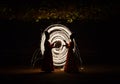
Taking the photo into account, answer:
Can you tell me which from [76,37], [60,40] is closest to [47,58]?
[60,40]

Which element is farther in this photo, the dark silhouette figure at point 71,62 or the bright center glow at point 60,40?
the bright center glow at point 60,40

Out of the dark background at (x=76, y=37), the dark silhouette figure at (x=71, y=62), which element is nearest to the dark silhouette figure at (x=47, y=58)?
the dark silhouette figure at (x=71, y=62)

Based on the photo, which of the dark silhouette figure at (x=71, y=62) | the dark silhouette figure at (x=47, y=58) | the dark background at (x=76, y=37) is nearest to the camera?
the dark silhouette figure at (x=71, y=62)

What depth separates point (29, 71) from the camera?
2212 centimetres

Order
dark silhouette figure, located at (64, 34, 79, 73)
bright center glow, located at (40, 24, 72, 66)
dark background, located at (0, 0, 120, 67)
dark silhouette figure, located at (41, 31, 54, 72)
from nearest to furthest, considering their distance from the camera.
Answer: dark silhouette figure, located at (64, 34, 79, 73) → dark silhouette figure, located at (41, 31, 54, 72) → bright center glow, located at (40, 24, 72, 66) → dark background, located at (0, 0, 120, 67)

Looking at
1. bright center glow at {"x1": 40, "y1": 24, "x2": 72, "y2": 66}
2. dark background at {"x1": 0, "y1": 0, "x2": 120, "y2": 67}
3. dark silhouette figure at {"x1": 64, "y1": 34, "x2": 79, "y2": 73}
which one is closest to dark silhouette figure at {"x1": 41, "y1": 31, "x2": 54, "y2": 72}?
dark silhouette figure at {"x1": 64, "y1": 34, "x2": 79, "y2": 73}

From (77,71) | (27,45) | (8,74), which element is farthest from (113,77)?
(27,45)

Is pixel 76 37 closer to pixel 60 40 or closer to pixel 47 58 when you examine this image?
pixel 60 40

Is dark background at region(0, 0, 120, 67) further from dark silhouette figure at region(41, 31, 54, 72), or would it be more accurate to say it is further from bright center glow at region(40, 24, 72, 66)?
dark silhouette figure at region(41, 31, 54, 72)

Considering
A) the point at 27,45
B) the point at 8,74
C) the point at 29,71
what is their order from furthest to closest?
the point at 27,45
the point at 29,71
the point at 8,74

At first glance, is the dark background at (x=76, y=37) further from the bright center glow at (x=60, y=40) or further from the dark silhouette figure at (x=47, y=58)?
the dark silhouette figure at (x=47, y=58)

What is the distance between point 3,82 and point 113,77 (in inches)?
166

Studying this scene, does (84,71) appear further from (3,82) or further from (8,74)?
(3,82)

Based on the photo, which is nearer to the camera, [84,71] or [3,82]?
[3,82]
